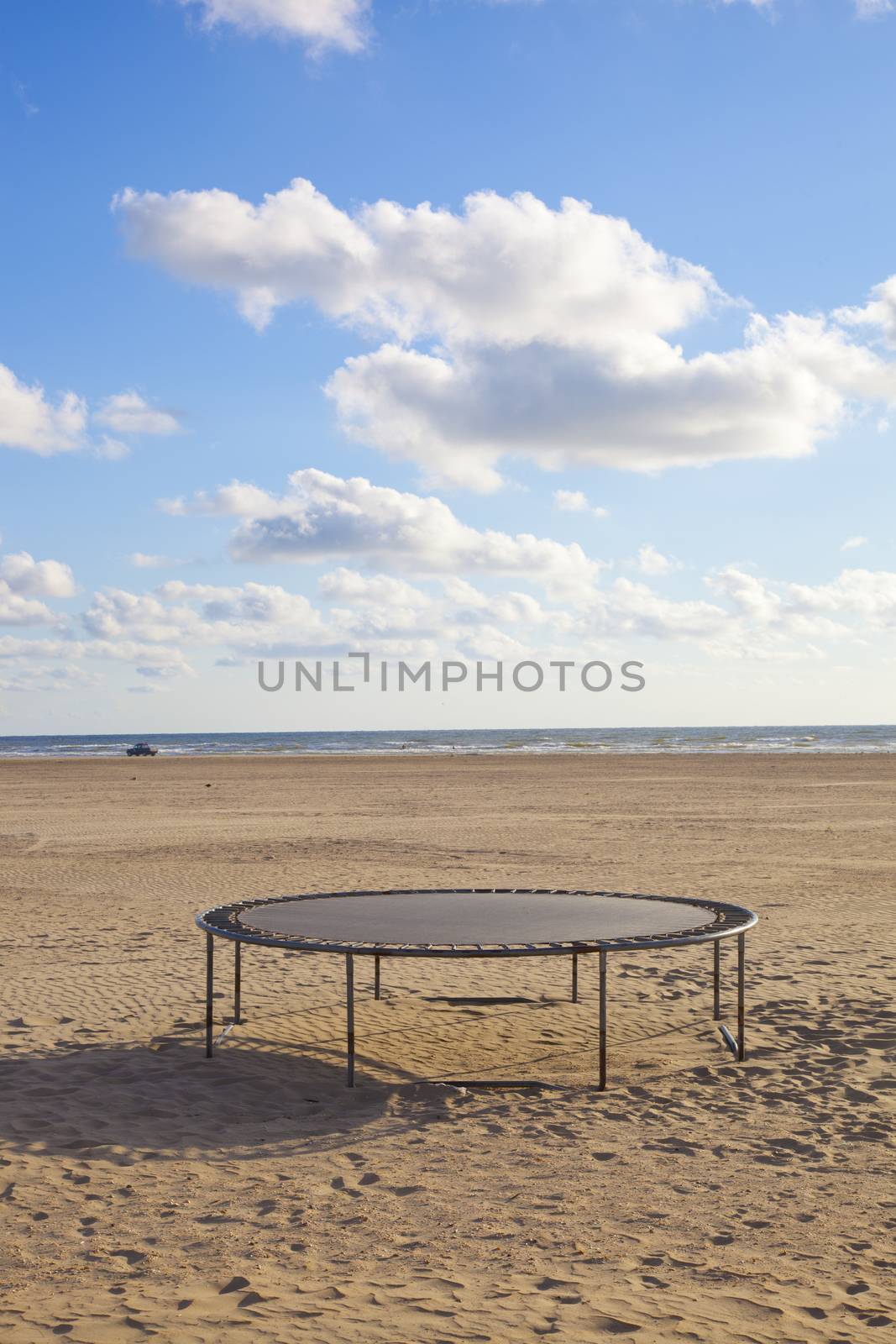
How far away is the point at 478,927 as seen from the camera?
6621mm

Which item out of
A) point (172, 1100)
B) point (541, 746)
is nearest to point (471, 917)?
point (172, 1100)

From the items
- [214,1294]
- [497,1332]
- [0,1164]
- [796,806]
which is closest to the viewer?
[497,1332]

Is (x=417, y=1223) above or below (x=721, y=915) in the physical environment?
below

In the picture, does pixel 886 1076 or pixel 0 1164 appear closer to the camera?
pixel 0 1164

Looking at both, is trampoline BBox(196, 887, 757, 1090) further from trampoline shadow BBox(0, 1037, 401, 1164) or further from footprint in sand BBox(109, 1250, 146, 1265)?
footprint in sand BBox(109, 1250, 146, 1265)

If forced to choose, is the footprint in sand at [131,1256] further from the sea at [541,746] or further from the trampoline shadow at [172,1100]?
the sea at [541,746]

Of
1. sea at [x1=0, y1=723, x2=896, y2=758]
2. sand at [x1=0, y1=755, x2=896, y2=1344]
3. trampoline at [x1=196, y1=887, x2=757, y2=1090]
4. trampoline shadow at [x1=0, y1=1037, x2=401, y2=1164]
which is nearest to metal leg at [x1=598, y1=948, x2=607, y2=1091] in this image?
trampoline at [x1=196, y1=887, x2=757, y2=1090]

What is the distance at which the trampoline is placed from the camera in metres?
5.91

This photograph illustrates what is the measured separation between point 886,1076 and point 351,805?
2112 centimetres

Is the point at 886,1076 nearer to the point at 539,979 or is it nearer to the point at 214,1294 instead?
the point at 539,979

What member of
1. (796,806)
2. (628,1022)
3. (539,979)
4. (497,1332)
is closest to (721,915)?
(628,1022)

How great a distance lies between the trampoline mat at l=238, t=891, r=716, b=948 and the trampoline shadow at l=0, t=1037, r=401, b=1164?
2.84ft

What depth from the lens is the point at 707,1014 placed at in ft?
25.6

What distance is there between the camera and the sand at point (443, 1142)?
3840 mm
